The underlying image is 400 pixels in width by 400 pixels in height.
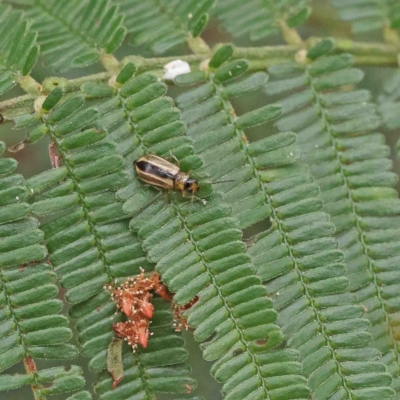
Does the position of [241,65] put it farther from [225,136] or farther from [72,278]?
[72,278]

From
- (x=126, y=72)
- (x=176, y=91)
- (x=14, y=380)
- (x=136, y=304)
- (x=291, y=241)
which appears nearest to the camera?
(x=14, y=380)

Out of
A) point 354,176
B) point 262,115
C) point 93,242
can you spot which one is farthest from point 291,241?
point 93,242

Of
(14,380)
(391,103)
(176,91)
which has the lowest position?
(14,380)

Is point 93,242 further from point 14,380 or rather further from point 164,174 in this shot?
point 14,380

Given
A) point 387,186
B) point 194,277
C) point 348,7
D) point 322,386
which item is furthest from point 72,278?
point 348,7

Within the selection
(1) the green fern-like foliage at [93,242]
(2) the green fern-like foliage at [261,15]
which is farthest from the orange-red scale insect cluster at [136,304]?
(2) the green fern-like foliage at [261,15]

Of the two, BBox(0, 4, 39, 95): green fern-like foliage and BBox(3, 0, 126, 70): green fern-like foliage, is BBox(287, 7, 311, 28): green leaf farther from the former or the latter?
BBox(0, 4, 39, 95): green fern-like foliage

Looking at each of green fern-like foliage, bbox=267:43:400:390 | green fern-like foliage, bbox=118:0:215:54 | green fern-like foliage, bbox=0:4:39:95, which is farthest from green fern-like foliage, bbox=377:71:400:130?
green fern-like foliage, bbox=0:4:39:95
